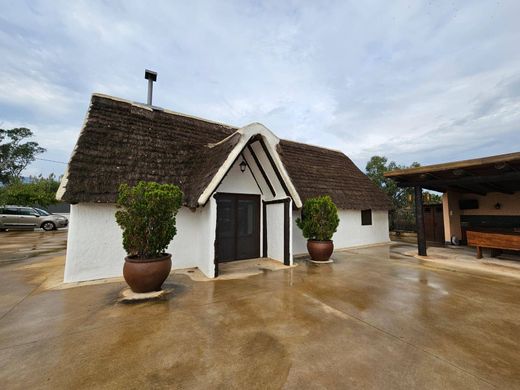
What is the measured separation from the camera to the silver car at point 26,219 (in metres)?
16.2

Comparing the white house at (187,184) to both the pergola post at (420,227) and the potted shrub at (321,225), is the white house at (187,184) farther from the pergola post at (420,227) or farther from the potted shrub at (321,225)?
the pergola post at (420,227)

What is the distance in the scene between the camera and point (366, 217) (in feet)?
39.0

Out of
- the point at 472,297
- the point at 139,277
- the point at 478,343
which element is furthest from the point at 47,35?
the point at 472,297

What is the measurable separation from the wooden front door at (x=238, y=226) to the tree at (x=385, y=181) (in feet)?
52.2

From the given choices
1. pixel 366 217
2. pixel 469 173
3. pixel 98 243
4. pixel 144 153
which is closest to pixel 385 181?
pixel 366 217

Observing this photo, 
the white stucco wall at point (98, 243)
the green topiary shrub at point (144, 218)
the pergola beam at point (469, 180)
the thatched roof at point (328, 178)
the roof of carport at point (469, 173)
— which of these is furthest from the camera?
the thatched roof at point (328, 178)

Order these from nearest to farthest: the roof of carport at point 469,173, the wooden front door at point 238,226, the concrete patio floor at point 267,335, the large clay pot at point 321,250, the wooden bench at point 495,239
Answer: the concrete patio floor at point 267,335 → the roof of carport at point 469,173 → the wooden bench at point 495,239 → the wooden front door at point 238,226 → the large clay pot at point 321,250

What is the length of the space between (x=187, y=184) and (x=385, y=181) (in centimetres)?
1948

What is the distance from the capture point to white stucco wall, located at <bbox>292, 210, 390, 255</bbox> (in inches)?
420

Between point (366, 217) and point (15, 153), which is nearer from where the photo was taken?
point (366, 217)

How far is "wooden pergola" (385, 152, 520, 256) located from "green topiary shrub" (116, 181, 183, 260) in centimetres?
856

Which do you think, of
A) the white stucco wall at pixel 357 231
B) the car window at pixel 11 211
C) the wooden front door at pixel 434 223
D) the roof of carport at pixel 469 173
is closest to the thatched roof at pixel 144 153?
the white stucco wall at pixel 357 231

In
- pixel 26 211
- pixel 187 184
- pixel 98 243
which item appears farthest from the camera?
pixel 26 211

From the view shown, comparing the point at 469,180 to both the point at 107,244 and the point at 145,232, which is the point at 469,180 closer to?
the point at 145,232
